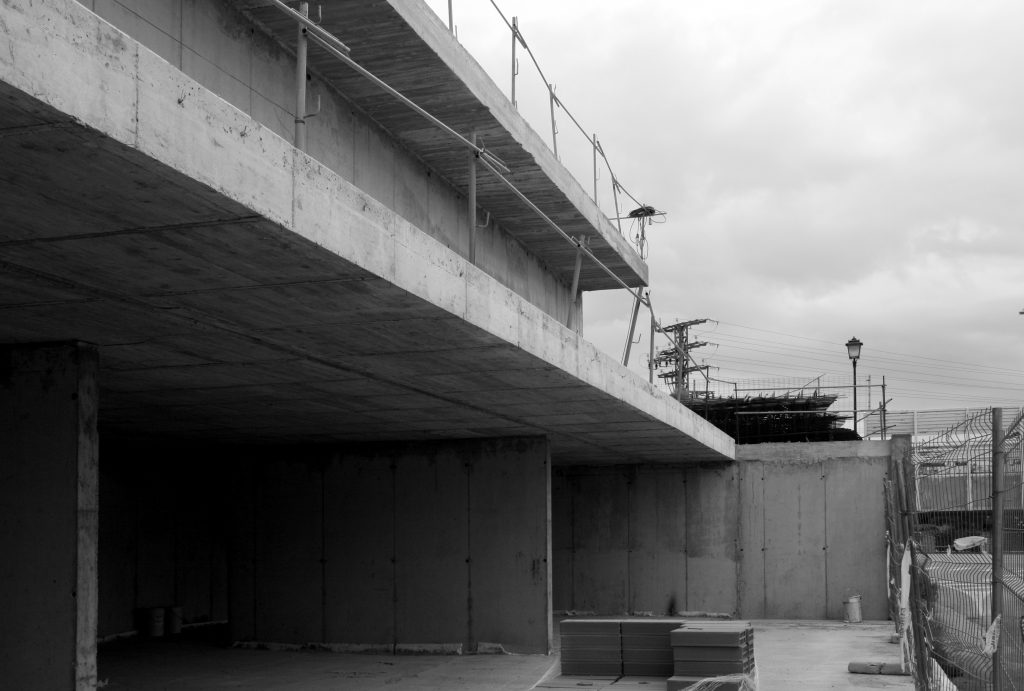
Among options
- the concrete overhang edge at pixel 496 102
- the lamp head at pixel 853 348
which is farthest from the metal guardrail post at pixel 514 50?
the lamp head at pixel 853 348

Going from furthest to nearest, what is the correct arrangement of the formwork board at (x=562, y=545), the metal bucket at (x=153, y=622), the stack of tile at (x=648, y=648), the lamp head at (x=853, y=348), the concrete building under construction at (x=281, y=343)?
1. the lamp head at (x=853, y=348)
2. the formwork board at (x=562, y=545)
3. the metal bucket at (x=153, y=622)
4. the stack of tile at (x=648, y=648)
5. the concrete building under construction at (x=281, y=343)

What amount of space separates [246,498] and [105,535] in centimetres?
262

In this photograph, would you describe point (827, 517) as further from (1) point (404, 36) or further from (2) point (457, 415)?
(1) point (404, 36)

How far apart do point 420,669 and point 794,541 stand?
28.8 feet

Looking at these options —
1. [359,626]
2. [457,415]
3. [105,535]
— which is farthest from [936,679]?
[105,535]

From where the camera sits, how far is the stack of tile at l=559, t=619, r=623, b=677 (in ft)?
41.8

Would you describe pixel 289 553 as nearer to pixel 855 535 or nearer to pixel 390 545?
pixel 390 545

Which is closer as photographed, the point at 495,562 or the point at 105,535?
the point at 495,562

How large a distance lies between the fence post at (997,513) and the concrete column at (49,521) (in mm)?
5989

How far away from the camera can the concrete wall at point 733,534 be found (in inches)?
791

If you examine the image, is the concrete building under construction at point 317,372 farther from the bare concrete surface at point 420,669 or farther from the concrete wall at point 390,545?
the bare concrete surface at point 420,669

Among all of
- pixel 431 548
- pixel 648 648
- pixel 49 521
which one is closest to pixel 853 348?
pixel 431 548

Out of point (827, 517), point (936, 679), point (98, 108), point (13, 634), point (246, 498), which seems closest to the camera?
point (98, 108)

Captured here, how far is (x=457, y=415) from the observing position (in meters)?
13.0
